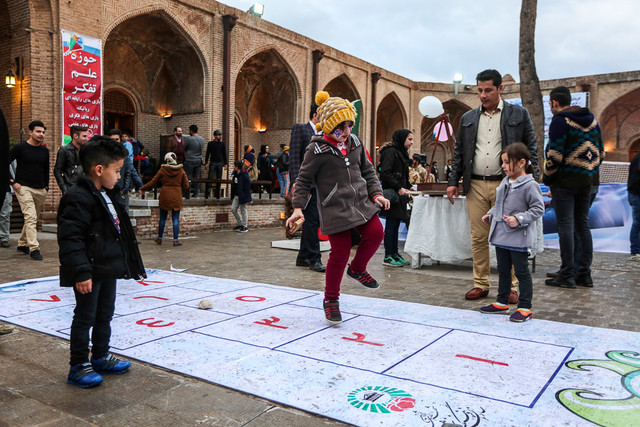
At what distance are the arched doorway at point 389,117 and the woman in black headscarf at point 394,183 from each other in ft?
72.1

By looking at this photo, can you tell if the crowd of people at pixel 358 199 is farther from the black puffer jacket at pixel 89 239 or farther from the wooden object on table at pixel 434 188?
the wooden object on table at pixel 434 188

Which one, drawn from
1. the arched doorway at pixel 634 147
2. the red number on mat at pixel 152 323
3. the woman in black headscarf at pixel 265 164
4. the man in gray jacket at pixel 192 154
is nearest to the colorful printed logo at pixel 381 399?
the red number on mat at pixel 152 323

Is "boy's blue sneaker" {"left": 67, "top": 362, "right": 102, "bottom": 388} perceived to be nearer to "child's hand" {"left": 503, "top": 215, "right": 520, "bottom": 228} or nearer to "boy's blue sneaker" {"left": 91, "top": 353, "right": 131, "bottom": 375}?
"boy's blue sneaker" {"left": 91, "top": 353, "right": 131, "bottom": 375}

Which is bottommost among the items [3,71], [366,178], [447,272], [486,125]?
[447,272]

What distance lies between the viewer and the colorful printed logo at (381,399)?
2.22 m

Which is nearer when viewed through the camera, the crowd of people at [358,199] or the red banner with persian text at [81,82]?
the crowd of people at [358,199]

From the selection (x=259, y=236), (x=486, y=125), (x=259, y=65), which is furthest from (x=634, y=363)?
(x=259, y=65)

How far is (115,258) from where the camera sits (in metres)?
2.60

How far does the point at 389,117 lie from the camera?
30.1 metres

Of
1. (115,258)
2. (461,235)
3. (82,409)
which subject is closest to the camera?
(82,409)

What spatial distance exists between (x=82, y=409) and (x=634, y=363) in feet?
9.35

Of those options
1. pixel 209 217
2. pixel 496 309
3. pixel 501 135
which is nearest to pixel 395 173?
pixel 501 135

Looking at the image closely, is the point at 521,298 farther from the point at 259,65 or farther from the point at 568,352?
the point at 259,65

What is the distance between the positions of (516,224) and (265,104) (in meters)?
19.6
